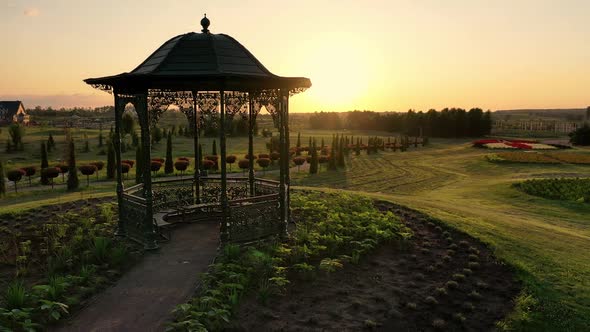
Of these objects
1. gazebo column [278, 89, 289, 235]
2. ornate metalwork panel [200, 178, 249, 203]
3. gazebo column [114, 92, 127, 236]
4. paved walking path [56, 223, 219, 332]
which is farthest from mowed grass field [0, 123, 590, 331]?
gazebo column [114, 92, 127, 236]

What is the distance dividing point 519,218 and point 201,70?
48.1 ft

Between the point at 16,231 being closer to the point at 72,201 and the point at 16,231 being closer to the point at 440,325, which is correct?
the point at 72,201

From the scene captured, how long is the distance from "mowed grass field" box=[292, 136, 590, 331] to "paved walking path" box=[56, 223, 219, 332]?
658cm

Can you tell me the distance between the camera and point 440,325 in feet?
23.4

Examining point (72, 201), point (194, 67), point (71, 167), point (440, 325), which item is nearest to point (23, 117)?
point (71, 167)

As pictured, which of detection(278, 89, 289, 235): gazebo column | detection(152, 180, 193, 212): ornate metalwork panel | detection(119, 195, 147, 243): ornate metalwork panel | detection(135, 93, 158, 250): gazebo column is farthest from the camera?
detection(152, 180, 193, 212): ornate metalwork panel

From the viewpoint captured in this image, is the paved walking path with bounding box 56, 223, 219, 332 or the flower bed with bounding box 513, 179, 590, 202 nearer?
the paved walking path with bounding box 56, 223, 219, 332

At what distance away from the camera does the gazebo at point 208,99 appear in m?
10.7

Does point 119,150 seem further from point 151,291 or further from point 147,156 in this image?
point 151,291

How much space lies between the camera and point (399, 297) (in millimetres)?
8258

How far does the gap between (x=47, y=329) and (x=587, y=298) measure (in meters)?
10.5

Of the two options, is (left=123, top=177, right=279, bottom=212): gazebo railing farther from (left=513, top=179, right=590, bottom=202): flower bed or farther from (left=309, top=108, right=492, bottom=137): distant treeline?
(left=309, top=108, right=492, bottom=137): distant treeline

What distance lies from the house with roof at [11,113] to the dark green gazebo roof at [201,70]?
360 feet

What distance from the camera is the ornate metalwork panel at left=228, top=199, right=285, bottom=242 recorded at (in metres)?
11.0
